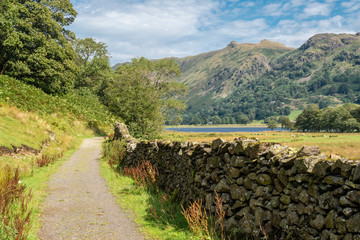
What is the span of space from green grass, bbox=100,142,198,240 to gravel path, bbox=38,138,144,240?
321 millimetres

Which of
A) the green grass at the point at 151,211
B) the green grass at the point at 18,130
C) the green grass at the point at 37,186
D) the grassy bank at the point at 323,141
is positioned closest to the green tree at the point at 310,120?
the grassy bank at the point at 323,141

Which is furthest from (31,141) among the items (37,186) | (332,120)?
(332,120)

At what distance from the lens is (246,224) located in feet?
18.6

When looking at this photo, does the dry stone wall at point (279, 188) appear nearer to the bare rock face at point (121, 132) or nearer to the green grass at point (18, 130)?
the green grass at point (18, 130)

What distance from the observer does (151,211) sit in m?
7.93

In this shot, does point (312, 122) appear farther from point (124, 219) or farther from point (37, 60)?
point (124, 219)

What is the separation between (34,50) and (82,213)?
3572 cm

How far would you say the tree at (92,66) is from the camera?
202 ft

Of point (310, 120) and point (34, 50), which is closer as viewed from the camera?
point (34, 50)

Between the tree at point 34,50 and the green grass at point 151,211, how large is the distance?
3020cm

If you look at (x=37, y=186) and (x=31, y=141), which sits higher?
(x=31, y=141)

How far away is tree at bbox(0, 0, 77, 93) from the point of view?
3309 centimetres

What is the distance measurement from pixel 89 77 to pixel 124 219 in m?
61.5

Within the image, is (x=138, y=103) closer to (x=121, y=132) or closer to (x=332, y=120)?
(x=121, y=132)
